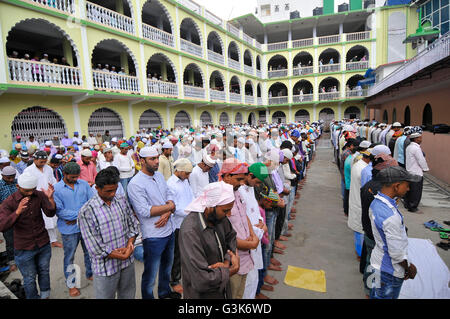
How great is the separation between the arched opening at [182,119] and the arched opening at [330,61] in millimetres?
17595

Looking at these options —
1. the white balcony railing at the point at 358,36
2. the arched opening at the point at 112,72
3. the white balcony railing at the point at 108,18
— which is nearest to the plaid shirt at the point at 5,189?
the arched opening at the point at 112,72

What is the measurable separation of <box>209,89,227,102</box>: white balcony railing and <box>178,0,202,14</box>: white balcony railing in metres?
5.38

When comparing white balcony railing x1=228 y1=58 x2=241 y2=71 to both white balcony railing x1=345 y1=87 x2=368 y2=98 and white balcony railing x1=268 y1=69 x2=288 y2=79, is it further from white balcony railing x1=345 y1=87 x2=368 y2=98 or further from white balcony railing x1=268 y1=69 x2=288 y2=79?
white balcony railing x1=345 y1=87 x2=368 y2=98

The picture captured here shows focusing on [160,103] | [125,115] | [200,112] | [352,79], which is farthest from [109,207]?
[352,79]

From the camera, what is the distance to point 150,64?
17.9 metres

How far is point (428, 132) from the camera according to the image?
27.9ft

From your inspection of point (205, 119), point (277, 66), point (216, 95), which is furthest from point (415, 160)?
point (277, 66)

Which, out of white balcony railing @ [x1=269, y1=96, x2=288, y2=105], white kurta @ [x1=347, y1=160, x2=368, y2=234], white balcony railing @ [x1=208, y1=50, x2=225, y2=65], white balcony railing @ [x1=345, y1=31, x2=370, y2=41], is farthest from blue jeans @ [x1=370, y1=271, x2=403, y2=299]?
white balcony railing @ [x1=345, y1=31, x2=370, y2=41]

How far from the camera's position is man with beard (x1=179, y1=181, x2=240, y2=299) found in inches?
66.5

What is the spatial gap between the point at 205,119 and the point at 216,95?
2.07 meters

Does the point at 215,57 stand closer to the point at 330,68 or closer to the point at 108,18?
the point at 108,18
